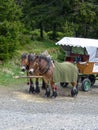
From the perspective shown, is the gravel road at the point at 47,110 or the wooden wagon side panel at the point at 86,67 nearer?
the gravel road at the point at 47,110

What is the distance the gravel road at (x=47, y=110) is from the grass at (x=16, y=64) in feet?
3.55

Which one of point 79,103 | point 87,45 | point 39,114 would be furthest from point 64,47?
point 39,114

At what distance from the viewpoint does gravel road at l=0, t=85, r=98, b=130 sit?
12.0 meters

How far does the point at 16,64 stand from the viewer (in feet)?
81.7

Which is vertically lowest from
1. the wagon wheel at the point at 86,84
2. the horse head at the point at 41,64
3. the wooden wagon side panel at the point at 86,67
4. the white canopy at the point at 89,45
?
the wagon wheel at the point at 86,84

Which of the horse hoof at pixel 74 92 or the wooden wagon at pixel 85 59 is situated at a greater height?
the wooden wagon at pixel 85 59

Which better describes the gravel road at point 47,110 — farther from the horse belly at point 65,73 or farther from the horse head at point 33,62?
the horse head at point 33,62

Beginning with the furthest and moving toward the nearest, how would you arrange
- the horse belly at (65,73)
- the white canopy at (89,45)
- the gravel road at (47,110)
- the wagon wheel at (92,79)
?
the wagon wheel at (92,79) < the white canopy at (89,45) < the horse belly at (65,73) < the gravel road at (47,110)

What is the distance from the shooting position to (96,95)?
1975 centimetres

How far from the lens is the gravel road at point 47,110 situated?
472 inches

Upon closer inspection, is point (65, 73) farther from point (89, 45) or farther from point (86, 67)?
point (89, 45)

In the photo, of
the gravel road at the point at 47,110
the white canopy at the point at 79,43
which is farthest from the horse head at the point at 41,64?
the white canopy at the point at 79,43

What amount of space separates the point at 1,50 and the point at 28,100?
24.4ft

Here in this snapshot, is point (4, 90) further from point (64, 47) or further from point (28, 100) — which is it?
point (64, 47)
